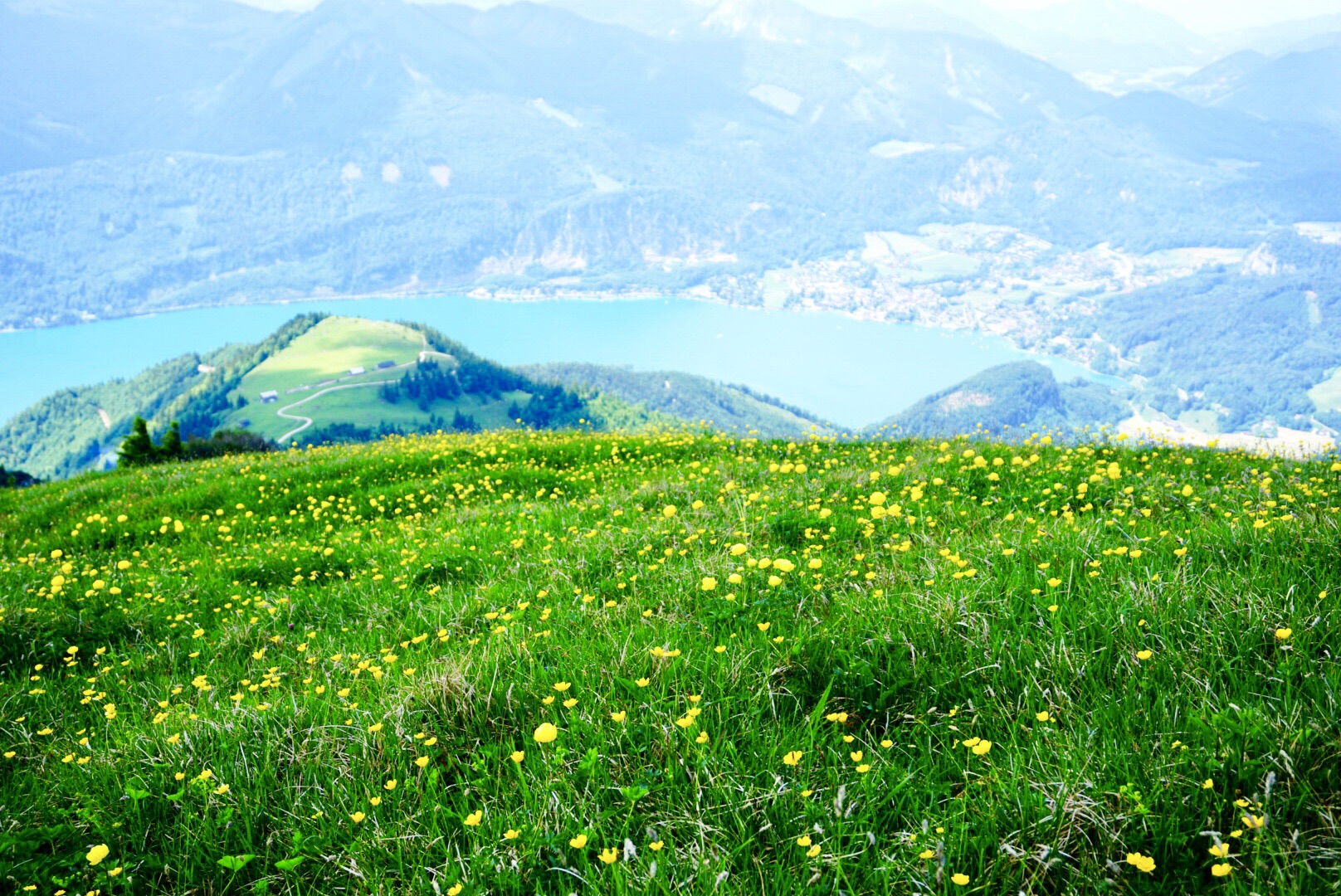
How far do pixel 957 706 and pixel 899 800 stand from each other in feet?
1.81

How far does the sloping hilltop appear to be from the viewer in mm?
2539

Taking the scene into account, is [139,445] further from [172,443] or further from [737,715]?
[737,715]

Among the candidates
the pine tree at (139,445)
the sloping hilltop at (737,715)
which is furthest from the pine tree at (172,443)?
the sloping hilltop at (737,715)

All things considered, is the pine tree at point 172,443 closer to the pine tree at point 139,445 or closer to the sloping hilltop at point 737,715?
the pine tree at point 139,445

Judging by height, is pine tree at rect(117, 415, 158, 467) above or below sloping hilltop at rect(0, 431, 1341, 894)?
below

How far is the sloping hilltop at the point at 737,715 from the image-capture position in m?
2.54

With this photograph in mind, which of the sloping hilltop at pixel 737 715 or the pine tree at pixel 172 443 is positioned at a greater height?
the sloping hilltop at pixel 737 715

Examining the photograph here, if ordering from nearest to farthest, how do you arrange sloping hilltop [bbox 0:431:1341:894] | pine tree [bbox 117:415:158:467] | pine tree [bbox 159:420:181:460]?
sloping hilltop [bbox 0:431:1341:894], pine tree [bbox 117:415:158:467], pine tree [bbox 159:420:181:460]

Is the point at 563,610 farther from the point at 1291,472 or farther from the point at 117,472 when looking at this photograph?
the point at 117,472

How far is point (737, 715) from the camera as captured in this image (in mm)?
3258

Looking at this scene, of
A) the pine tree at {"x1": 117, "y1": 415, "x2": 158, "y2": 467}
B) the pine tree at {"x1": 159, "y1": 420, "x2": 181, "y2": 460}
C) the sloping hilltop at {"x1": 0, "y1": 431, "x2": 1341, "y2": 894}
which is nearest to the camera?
the sloping hilltop at {"x1": 0, "y1": 431, "x2": 1341, "y2": 894}

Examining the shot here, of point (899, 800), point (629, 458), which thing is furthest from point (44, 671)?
point (629, 458)

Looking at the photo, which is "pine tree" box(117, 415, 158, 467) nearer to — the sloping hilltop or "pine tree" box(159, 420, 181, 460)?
"pine tree" box(159, 420, 181, 460)

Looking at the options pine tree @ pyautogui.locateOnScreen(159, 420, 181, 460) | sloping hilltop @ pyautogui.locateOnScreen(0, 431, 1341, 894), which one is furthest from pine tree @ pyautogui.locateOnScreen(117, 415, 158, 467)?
sloping hilltop @ pyautogui.locateOnScreen(0, 431, 1341, 894)
